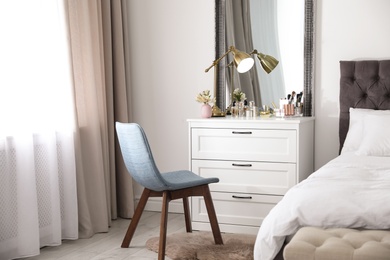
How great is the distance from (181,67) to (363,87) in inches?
58.4

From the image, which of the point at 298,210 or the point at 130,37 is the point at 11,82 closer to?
the point at 130,37

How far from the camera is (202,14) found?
4.42m

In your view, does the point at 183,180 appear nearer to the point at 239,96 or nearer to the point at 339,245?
the point at 239,96

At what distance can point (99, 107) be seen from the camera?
161 inches

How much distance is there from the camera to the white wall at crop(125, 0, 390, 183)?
13.2ft

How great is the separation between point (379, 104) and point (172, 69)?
1.69 meters

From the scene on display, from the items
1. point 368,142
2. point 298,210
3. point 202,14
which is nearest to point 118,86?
point 202,14

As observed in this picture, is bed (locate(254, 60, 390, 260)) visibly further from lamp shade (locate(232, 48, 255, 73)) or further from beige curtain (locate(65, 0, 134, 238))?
beige curtain (locate(65, 0, 134, 238))

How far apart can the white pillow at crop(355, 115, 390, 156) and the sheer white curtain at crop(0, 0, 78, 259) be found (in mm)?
1979

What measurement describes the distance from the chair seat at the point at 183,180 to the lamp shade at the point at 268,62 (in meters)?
1.01

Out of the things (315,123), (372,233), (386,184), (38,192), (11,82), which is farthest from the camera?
(315,123)

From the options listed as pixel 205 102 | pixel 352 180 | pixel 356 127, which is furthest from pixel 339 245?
pixel 205 102

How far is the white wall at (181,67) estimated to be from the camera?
403cm

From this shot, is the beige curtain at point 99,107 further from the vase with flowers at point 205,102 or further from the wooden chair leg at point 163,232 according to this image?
the wooden chair leg at point 163,232
